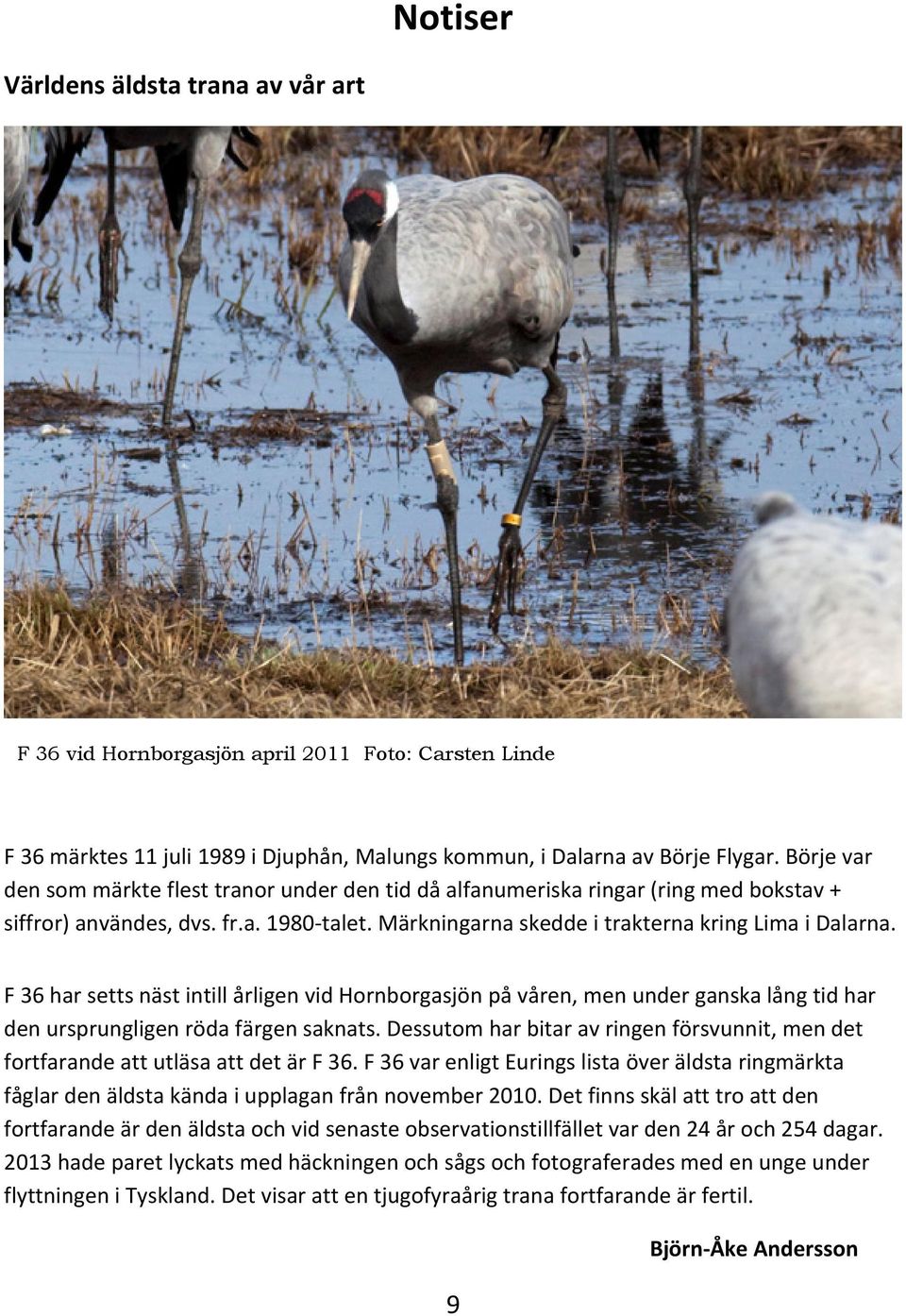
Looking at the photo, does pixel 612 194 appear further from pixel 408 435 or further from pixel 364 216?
pixel 364 216

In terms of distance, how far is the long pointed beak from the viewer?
15.9ft

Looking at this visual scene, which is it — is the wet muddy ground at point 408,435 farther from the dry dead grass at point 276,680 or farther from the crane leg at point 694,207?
the dry dead grass at point 276,680

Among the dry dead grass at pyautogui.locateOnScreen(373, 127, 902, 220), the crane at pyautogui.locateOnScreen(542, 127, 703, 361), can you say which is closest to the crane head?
the crane at pyautogui.locateOnScreen(542, 127, 703, 361)

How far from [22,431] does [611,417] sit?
2.00m

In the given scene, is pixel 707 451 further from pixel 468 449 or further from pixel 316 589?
pixel 316 589

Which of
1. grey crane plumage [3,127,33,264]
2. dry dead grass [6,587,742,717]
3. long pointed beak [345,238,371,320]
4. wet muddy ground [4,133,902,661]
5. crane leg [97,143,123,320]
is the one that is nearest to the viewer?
dry dead grass [6,587,742,717]

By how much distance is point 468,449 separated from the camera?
23.1 feet

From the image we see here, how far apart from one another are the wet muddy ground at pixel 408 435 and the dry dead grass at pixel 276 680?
1.27 feet

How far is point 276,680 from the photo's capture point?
15.1 feet

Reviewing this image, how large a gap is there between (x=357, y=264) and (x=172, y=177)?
337 cm

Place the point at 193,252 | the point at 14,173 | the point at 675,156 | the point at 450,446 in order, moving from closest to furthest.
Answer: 1. the point at 14,173
2. the point at 450,446
3. the point at 193,252
4. the point at 675,156

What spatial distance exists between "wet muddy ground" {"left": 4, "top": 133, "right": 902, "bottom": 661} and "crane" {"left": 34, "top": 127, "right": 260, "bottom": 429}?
322mm

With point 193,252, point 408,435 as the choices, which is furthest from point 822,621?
point 193,252

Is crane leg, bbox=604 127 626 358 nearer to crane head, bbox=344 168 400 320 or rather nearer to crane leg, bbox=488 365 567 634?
crane leg, bbox=488 365 567 634
